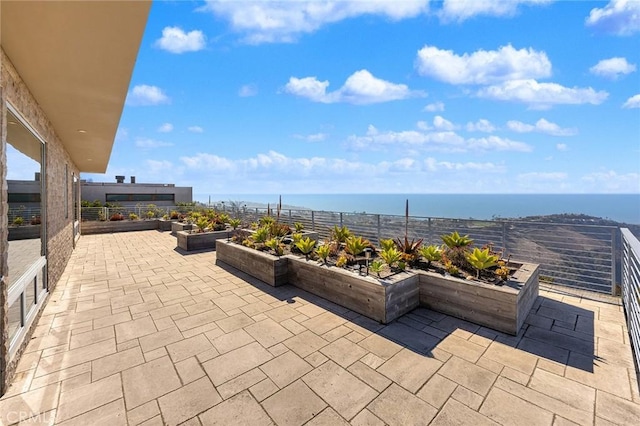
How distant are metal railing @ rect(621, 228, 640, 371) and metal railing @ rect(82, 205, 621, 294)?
201 mm

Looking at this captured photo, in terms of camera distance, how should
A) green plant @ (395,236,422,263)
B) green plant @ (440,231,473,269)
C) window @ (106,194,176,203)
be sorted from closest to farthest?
green plant @ (440,231,473,269), green plant @ (395,236,422,263), window @ (106,194,176,203)

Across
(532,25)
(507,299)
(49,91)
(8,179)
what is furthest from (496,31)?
(8,179)

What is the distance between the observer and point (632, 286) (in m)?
2.99

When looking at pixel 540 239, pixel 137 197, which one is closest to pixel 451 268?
pixel 540 239

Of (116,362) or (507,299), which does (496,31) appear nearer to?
(507,299)

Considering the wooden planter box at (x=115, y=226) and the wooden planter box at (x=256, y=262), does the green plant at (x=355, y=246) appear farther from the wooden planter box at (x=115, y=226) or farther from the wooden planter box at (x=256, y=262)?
the wooden planter box at (x=115, y=226)

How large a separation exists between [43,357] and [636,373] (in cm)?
534

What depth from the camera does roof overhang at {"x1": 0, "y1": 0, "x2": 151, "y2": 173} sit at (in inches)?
71.2

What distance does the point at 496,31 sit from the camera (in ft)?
21.4

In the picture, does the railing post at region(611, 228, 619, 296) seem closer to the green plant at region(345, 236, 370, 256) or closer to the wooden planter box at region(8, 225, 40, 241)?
the green plant at region(345, 236, 370, 256)

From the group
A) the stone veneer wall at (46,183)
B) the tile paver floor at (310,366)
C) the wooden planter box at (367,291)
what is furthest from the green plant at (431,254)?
the stone veneer wall at (46,183)

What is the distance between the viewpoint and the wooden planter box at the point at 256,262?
4656 mm

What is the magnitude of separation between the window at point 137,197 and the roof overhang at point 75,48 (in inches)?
861

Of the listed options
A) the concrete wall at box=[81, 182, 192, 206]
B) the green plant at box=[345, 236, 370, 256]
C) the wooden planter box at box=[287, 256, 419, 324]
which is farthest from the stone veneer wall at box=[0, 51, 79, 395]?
the concrete wall at box=[81, 182, 192, 206]
